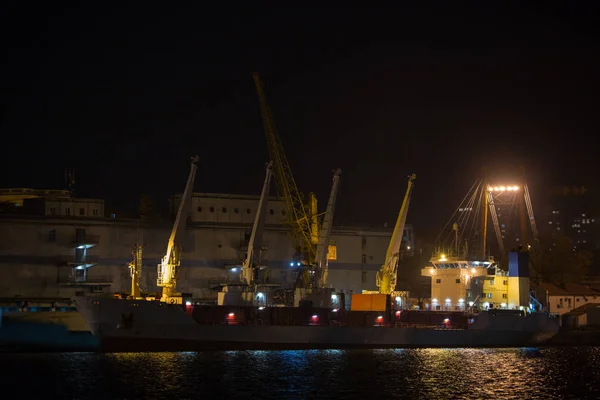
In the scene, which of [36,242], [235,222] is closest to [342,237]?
[235,222]

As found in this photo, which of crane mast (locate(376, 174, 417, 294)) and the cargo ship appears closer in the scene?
the cargo ship

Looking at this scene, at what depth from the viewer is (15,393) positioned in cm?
4038

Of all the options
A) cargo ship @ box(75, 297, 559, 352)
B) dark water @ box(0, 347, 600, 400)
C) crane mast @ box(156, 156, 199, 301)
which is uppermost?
crane mast @ box(156, 156, 199, 301)

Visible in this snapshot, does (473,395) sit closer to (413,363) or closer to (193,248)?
(413,363)

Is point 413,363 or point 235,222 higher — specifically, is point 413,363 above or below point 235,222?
below

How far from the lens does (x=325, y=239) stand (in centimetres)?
6544

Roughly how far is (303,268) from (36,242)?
72.2 ft

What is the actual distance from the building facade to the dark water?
14220 millimetres

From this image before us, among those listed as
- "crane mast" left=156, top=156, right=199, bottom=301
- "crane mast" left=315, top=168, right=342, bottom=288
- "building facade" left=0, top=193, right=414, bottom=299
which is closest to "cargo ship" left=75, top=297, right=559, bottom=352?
"crane mast" left=156, top=156, right=199, bottom=301

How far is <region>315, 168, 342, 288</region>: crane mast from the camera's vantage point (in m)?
64.8

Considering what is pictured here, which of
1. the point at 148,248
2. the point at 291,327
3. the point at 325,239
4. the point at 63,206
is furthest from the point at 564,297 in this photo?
the point at 63,206

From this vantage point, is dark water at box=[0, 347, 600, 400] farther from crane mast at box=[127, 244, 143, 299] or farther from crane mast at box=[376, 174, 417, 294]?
crane mast at box=[376, 174, 417, 294]

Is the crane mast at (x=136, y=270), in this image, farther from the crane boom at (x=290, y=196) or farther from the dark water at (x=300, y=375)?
the crane boom at (x=290, y=196)

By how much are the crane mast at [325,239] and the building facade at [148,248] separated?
396 inches
